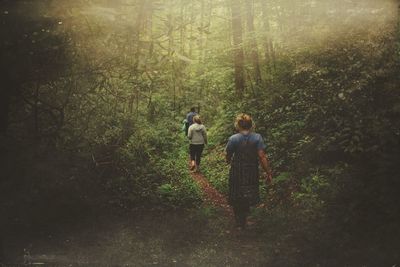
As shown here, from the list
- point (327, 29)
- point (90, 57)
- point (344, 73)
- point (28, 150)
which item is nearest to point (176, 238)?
point (28, 150)

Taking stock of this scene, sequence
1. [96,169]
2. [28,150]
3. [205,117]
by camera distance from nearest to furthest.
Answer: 1. [28,150]
2. [96,169]
3. [205,117]

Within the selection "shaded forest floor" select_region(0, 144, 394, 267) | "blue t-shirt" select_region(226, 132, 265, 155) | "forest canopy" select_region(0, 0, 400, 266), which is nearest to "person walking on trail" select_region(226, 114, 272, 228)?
"blue t-shirt" select_region(226, 132, 265, 155)

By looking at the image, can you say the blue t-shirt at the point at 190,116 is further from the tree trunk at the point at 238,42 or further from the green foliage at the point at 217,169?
the tree trunk at the point at 238,42

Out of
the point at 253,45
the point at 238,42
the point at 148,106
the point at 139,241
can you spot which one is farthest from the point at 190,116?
the point at 139,241

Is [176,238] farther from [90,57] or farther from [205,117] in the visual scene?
[205,117]

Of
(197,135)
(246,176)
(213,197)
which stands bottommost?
(213,197)

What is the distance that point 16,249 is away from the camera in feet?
24.6

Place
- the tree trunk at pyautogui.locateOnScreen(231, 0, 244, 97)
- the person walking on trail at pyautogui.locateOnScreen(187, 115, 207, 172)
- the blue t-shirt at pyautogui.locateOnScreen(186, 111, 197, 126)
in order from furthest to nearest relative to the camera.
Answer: the tree trunk at pyautogui.locateOnScreen(231, 0, 244, 97) → the blue t-shirt at pyautogui.locateOnScreen(186, 111, 197, 126) → the person walking on trail at pyautogui.locateOnScreen(187, 115, 207, 172)

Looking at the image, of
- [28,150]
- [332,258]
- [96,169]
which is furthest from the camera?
[96,169]

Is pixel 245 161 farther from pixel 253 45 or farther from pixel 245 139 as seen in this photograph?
pixel 253 45

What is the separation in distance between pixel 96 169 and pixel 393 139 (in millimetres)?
5686

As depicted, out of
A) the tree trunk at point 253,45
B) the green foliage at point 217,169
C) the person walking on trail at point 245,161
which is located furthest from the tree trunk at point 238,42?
the person walking on trail at point 245,161

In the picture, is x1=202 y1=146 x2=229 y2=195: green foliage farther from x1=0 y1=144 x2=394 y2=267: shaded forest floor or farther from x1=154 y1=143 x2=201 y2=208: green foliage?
x1=0 y1=144 x2=394 y2=267: shaded forest floor

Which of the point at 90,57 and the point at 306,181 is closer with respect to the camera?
the point at 90,57
